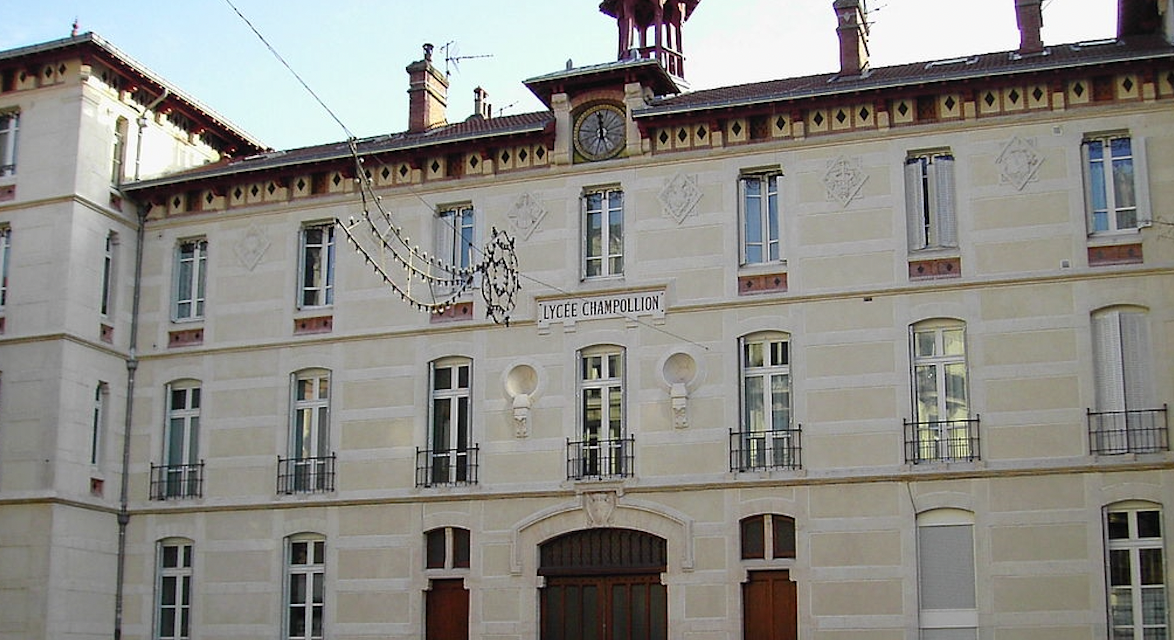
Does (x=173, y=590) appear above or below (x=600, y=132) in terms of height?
below

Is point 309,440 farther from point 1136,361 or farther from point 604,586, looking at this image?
point 1136,361

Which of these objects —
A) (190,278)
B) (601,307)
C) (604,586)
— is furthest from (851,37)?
(190,278)

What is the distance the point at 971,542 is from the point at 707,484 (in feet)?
13.7

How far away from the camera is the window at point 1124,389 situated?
23.8 meters

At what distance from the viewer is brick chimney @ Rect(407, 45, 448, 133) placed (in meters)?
31.1

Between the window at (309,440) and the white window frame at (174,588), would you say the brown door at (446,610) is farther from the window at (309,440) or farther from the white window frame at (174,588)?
the white window frame at (174,588)

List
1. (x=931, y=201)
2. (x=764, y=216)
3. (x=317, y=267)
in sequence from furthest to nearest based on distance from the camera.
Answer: (x=317, y=267) → (x=764, y=216) → (x=931, y=201)

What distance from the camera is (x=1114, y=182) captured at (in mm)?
24953

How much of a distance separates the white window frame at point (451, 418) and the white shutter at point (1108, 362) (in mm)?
10221

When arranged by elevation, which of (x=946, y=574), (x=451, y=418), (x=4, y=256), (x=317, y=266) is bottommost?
(x=946, y=574)

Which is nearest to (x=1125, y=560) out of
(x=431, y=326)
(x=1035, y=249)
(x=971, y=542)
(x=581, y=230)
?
(x=971, y=542)

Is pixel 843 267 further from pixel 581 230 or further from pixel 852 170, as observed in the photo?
pixel 581 230

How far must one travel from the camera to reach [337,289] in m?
28.8

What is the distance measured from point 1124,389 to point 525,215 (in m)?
10.3
